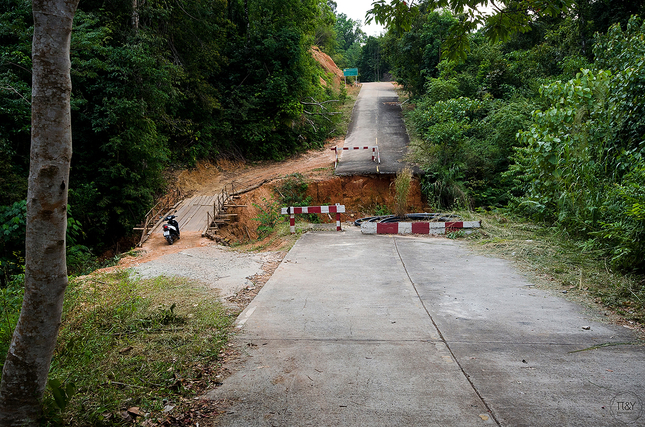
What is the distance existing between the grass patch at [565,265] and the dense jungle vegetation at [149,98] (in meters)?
8.90

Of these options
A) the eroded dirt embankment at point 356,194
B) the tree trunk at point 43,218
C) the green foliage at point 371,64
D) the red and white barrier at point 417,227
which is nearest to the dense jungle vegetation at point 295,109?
the eroded dirt embankment at point 356,194

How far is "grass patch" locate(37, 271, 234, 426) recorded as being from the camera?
2.98 m

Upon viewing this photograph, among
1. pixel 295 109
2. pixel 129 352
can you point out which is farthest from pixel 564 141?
pixel 295 109

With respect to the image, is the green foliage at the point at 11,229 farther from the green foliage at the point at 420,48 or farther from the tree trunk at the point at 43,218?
the green foliage at the point at 420,48

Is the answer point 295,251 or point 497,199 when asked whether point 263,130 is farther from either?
point 295,251

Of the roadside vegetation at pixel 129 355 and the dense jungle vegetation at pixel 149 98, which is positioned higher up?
the dense jungle vegetation at pixel 149 98

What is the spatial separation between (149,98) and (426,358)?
14428mm

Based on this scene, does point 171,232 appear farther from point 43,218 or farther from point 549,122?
point 549,122

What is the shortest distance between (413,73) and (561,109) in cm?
2160

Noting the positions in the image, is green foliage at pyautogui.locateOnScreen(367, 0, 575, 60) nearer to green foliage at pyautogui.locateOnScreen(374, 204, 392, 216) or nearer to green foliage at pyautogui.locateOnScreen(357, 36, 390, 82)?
green foliage at pyautogui.locateOnScreen(374, 204, 392, 216)

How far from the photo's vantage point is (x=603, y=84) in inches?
337

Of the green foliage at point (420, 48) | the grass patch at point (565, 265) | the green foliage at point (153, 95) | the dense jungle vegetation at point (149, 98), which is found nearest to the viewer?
the grass patch at point (565, 265)

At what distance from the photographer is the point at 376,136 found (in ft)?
82.3

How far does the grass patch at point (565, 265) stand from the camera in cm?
555
